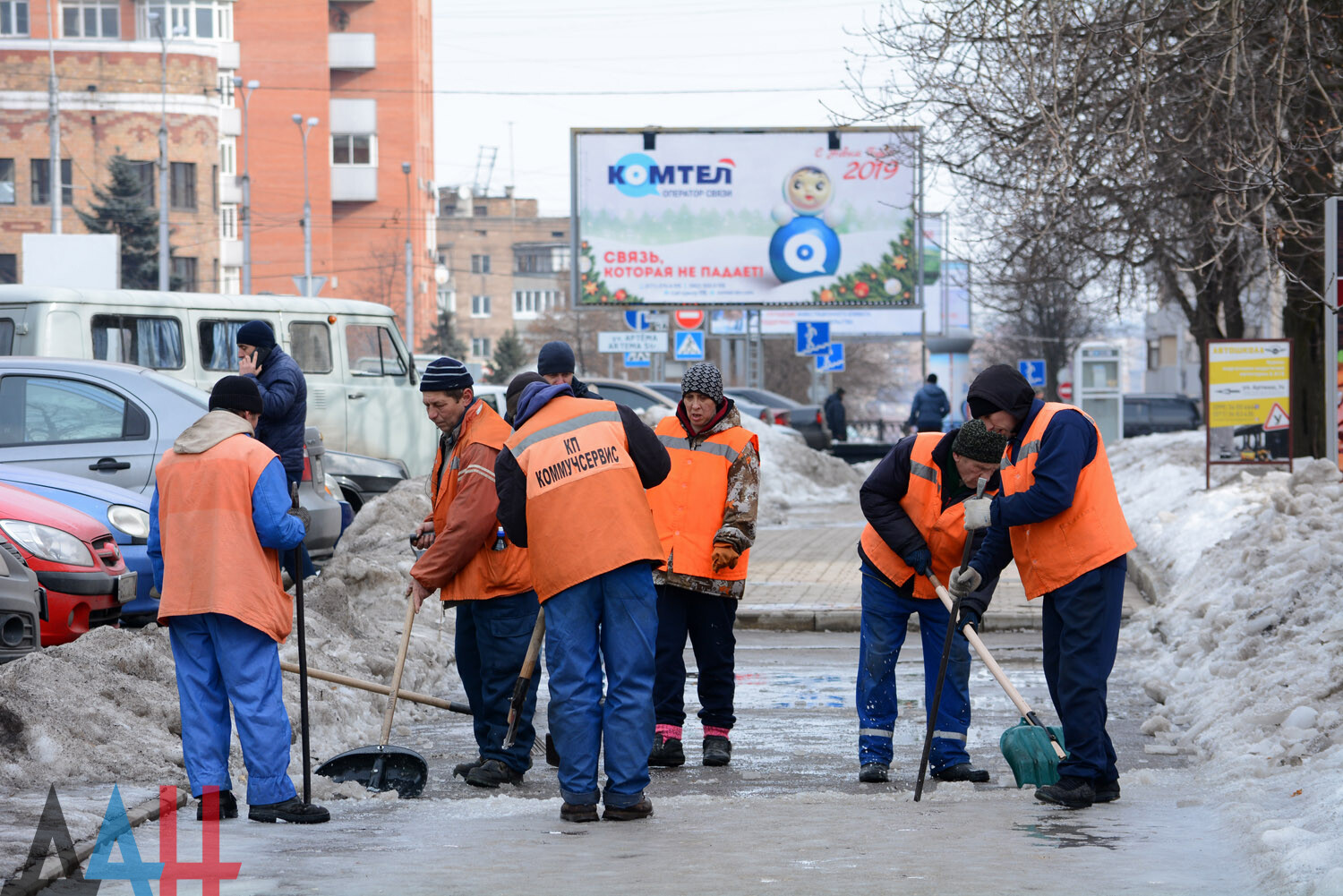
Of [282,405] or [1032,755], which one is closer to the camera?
[1032,755]

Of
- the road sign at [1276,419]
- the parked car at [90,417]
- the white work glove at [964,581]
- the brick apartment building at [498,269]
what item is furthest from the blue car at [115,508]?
the brick apartment building at [498,269]

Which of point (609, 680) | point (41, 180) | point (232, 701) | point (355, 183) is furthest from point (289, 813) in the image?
point (355, 183)

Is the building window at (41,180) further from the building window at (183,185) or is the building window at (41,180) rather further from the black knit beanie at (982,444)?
the black knit beanie at (982,444)

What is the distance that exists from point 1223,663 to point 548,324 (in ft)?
250

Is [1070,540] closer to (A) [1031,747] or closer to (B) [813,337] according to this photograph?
(A) [1031,747]

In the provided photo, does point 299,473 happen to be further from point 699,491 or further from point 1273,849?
point 1273,849

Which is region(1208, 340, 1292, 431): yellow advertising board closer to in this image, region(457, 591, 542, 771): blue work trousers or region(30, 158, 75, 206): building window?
region(457, 591, 542, 771): blue work trousers

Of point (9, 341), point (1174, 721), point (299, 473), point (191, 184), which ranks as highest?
point (191, 184)

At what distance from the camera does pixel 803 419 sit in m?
35.2

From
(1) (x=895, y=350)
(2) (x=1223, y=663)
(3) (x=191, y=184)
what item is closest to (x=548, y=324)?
(3) (x=191, y=184)

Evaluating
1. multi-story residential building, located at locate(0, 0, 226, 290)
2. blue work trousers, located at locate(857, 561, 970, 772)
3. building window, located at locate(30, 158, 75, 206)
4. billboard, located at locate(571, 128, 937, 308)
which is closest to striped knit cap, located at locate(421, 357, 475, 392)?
blue work trousers, located at locate(857, 561, 970, 772)

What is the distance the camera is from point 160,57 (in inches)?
2260

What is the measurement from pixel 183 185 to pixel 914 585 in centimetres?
5685

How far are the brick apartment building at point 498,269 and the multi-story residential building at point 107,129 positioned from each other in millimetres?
56907
